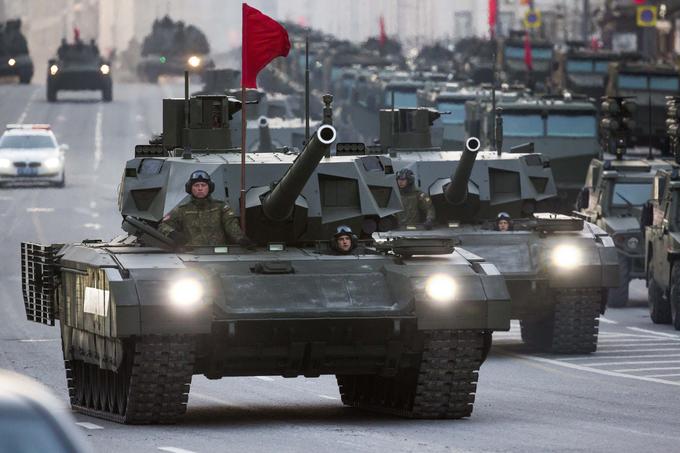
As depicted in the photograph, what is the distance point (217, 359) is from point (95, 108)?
6147 centimetres

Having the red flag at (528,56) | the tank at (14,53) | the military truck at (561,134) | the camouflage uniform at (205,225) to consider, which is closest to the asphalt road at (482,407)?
the camouflage uniform at (205,225)

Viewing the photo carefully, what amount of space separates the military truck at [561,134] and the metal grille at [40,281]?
22444mm

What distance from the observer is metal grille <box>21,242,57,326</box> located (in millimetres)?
17250

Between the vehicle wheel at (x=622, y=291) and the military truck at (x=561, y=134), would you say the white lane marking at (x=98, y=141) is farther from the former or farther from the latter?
the vehicle wheel at (x=622, y=291)

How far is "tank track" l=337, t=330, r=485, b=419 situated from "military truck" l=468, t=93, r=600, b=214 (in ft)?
79.1

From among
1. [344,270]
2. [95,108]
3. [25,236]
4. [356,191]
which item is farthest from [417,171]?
[95,108]

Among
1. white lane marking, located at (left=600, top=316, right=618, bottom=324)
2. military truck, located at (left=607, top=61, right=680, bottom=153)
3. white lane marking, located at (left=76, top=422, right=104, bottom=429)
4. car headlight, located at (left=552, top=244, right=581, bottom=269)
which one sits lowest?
white lane marking, located at (left=600, top=316, right=618, bottom=324)

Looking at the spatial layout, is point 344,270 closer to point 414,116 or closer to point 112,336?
point 112,336

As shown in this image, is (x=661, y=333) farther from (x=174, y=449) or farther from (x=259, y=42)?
(x=174, y=449)

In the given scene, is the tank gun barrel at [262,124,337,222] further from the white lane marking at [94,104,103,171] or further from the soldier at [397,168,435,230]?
→ the white lane marking at [94,104,103,171]

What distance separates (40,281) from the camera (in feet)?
57.2

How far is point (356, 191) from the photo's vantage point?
17.3m

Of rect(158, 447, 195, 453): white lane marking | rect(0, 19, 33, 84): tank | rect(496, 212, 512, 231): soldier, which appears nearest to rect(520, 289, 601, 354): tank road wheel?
rect(496, 212, 512, 231): soldier

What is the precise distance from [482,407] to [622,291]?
14129mm
